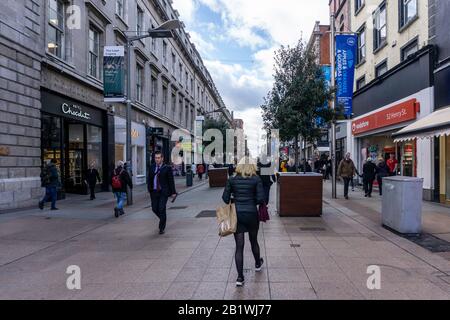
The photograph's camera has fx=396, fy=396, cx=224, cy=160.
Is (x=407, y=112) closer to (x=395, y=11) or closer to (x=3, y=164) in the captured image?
(x=395, y=11)

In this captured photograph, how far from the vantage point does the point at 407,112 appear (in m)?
15.3

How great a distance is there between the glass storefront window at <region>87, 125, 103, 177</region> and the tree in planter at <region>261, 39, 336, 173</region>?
32.7 ft

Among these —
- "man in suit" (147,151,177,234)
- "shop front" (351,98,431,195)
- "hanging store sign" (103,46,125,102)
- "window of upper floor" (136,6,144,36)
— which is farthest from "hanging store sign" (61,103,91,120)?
"shop front" (351,98,431,195)

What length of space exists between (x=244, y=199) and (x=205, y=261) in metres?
1.61

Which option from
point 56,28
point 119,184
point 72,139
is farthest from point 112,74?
point 119,184

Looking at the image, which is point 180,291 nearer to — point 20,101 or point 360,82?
point 20,101

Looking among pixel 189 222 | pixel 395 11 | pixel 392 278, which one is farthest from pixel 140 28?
pixel 392 278

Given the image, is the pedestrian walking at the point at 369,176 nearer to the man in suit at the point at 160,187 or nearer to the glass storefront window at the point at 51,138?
the man in suit at the point at 160,187

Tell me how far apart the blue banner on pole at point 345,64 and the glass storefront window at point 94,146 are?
41.5 ft

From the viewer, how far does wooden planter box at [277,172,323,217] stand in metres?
10.7

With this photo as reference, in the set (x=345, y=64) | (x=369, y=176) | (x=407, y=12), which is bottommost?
(x=369, y=176)

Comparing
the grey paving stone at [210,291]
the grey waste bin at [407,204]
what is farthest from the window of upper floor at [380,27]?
the grey paving stone at [210,291]

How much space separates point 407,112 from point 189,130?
3216 cm

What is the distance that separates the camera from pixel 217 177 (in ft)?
75.4
